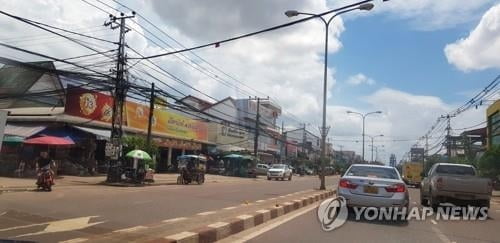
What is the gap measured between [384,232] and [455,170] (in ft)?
30.8

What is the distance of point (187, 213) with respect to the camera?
14.4 metres

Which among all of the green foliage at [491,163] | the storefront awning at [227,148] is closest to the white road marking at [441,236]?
the green foliage at [491,163]

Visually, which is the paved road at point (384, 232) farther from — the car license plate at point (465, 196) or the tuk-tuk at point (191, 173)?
the tuk-tuk at point (191, 173)

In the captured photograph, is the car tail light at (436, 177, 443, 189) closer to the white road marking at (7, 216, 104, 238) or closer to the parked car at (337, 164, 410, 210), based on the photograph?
the parked car at (337, 164, 410, 210)

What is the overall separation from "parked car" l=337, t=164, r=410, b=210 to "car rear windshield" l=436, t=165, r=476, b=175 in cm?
580

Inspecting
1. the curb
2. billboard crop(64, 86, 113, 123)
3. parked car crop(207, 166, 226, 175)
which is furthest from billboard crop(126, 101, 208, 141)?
the curb

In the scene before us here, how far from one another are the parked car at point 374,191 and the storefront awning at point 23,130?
22.4 metres

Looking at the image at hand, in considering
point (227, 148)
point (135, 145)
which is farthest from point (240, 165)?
point (135, 145)

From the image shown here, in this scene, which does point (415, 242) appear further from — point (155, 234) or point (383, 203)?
point (155, 234)

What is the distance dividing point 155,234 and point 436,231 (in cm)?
656

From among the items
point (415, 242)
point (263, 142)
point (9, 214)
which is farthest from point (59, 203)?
point (263, 142)

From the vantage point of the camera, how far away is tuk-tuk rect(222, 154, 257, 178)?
57.0m

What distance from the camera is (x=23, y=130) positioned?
108 feet

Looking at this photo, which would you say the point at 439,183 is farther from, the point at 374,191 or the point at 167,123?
the point at 167,123
